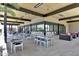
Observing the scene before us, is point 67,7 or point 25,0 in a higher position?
point 67,7

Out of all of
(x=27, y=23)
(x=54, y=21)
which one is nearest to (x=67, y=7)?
(x=54, y=21)

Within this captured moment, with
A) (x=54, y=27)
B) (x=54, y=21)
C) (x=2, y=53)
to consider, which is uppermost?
(x=54, y=21)

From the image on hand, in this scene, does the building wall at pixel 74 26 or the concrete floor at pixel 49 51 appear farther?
the building wall at pixel 74 26

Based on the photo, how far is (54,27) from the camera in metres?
14.6

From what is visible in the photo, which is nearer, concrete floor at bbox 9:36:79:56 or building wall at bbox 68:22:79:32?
concrete floor at bbox 9:36:79:56

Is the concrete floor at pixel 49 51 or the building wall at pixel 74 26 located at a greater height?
A: the building wall at pixel 74 26

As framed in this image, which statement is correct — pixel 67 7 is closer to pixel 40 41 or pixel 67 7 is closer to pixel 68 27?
pixel 40 41

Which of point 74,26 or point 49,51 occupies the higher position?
point 74,26

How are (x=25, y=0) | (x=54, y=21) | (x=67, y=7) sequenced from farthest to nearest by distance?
(x=54, y=21) < (x=67, y=7) < (x=25, y=0)

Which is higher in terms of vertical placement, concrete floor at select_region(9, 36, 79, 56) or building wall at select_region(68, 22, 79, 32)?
building wall at select_region(68, 22, 79, 32)

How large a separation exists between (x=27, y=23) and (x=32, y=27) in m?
1.76

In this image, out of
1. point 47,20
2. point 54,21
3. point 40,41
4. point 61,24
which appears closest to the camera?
point 40,41

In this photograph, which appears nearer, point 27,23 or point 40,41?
point 40,41

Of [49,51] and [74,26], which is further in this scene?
[74,26]
